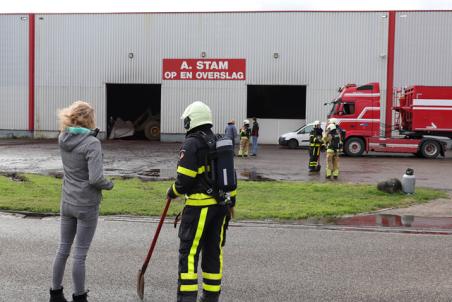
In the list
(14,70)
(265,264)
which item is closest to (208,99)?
(14,70)

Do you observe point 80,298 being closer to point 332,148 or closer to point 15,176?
point 15,176

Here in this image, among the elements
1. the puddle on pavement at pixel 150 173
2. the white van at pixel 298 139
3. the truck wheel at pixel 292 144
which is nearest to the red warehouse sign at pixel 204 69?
the white van at pixel 298 139

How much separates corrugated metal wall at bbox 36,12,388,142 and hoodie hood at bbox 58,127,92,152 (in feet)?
93.8

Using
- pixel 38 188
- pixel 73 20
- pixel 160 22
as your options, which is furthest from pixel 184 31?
pixel 38 188

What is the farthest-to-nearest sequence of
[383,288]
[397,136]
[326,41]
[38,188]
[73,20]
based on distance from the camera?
[73,20]
[326,41]
[397,136]
[38,188]
[383,288]

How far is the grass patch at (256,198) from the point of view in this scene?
9.68 m

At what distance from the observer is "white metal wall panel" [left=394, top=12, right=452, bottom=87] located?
3117 centimetres

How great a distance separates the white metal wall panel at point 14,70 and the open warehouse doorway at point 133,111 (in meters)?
5.28

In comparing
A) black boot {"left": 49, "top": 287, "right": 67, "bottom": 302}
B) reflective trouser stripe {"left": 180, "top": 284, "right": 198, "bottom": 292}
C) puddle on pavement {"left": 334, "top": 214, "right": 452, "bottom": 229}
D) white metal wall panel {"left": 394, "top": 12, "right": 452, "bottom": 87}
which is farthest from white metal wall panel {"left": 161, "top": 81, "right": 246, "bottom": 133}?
reflective trouser stripe {"left": 180, "top": 284, "right": 198, "bottom": 292}

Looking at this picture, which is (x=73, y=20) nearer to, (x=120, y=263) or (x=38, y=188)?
(x=38, y=188)

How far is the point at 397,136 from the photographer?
25516 millimetres

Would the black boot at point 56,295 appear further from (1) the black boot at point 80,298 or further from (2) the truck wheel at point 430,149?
(2) the truck wheel at point 430,149

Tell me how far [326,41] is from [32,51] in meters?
17.9

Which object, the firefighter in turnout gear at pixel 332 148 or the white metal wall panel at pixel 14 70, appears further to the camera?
the white metal wall panel at pixel 14 70
